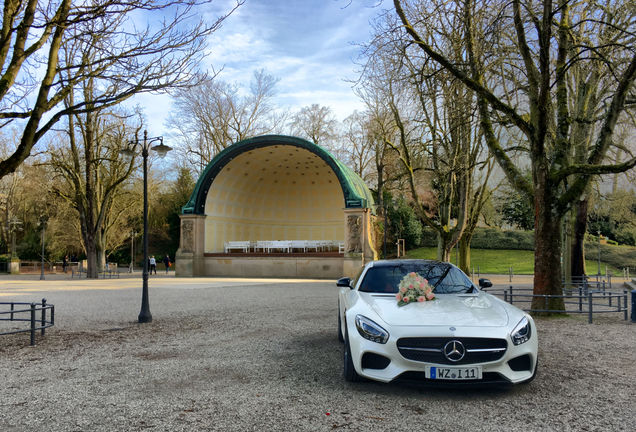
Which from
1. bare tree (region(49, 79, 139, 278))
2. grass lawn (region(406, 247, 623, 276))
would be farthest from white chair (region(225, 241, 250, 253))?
grass lawn (region(406, 247, 623, 276))

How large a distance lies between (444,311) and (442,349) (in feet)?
2.20

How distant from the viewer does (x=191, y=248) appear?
3531 centimetres

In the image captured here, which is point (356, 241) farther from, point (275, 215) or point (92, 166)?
point (92, 166)

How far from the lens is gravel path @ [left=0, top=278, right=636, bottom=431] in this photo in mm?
4621

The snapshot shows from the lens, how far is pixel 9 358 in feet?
25.6

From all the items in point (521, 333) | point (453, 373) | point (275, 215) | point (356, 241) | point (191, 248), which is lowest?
point (453, 373)

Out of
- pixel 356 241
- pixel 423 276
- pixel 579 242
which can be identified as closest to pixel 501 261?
pixel 356 241

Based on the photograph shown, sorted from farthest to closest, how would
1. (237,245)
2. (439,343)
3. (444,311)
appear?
(237,245)
(444,311)
(439,343)

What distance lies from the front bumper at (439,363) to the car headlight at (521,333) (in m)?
0.05

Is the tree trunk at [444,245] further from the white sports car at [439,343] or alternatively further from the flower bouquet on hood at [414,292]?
the white sports car at [439,343]

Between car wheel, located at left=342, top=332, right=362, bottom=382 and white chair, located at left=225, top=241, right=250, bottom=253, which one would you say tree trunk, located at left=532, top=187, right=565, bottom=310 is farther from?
white chair, located at left=225, top=241, right=250, bottom=253

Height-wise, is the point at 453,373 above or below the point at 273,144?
below

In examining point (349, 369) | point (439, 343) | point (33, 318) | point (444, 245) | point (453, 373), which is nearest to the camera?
point (453, 373)

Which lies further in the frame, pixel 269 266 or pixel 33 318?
→ pixel 269 266
